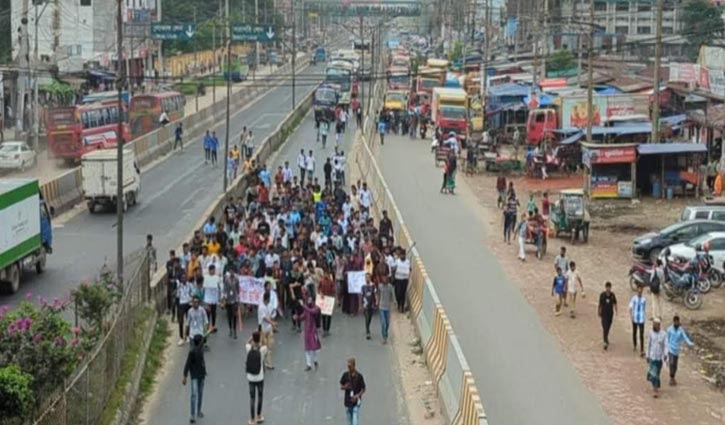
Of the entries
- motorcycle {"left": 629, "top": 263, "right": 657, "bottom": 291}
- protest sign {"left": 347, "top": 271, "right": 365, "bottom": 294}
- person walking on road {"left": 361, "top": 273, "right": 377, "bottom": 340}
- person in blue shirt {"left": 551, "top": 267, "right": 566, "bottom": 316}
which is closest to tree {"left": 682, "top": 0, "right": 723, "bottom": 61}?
motorcycle {"left": 629, "top": 263, "right": 657, "bottom": 291}

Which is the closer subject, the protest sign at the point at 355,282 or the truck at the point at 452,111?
the protest sign at the point at 355,282

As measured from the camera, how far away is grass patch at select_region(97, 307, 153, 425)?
61.8ft

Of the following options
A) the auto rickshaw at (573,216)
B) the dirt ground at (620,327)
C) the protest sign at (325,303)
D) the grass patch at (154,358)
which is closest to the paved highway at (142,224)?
the grass patch at (154,358)

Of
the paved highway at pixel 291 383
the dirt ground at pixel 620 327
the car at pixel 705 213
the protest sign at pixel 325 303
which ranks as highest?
the car at pixel 705 213

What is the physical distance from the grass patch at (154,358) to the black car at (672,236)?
14941 millimetres

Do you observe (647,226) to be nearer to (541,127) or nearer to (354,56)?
(541,127)

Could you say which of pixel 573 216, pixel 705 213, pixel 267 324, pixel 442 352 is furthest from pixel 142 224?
pixel 442 352

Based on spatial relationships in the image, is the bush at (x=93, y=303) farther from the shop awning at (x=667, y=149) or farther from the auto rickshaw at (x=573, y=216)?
the shop awning at (x=667, y=149)

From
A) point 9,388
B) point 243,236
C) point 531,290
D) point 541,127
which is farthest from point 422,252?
point 541,127

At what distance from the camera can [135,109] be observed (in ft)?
218

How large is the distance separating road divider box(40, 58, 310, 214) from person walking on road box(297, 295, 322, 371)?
63.3ft

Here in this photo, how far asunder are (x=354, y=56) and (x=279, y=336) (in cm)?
10983

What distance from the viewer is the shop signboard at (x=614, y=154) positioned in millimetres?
47438

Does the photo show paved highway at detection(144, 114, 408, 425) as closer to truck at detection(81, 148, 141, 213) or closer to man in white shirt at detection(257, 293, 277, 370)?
man in white shirt at detection(257, 293, 277, 370)
